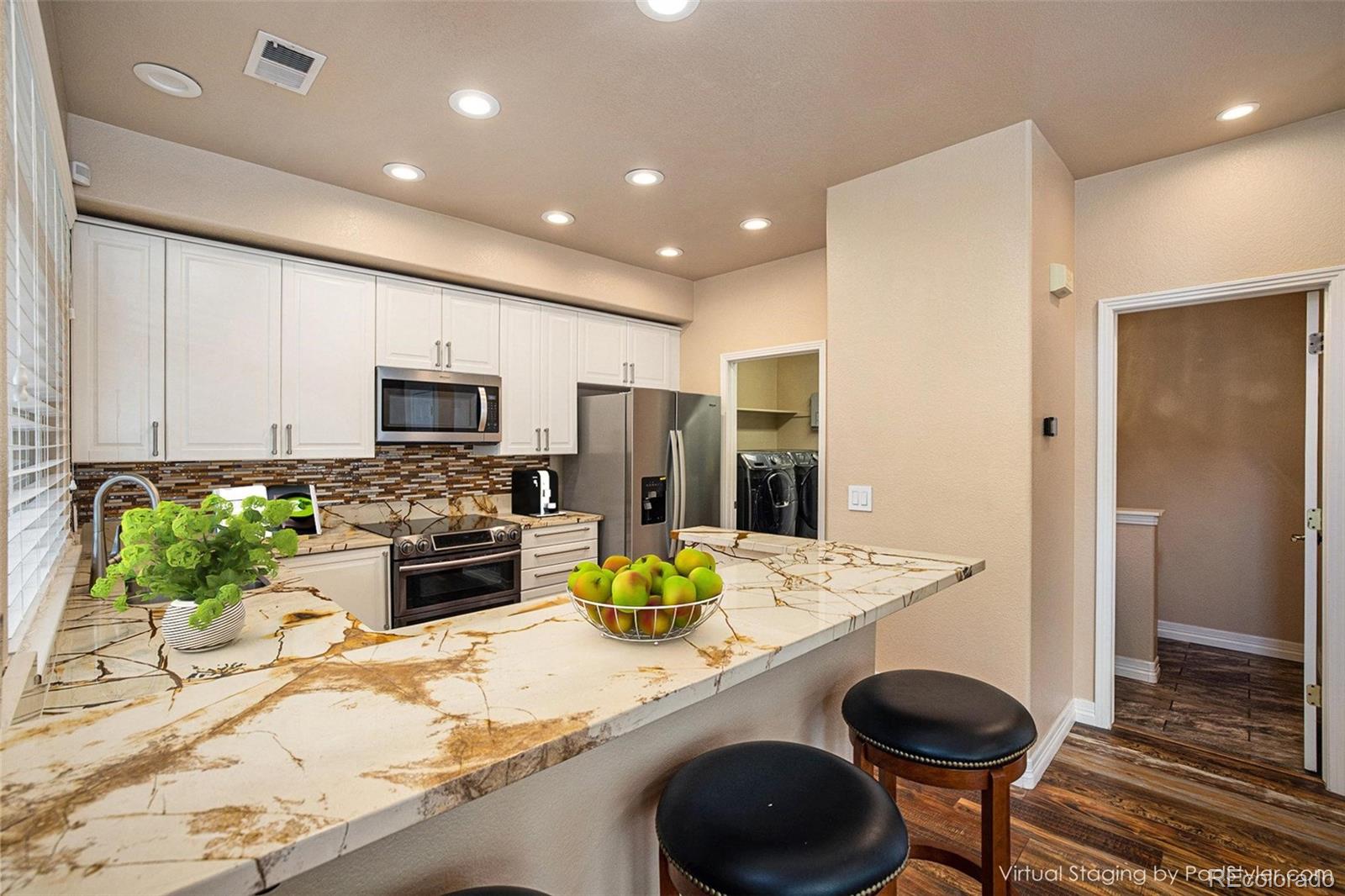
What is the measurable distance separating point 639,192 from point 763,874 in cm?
288

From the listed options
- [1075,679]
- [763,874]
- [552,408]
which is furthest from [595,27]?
[1075,679]

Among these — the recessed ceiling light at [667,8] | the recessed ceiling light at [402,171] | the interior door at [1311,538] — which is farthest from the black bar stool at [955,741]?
the recessed ceiling light at [402,171]

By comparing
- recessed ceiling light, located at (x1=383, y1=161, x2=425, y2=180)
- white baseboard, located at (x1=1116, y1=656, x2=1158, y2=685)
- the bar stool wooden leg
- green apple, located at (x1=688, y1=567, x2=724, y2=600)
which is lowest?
white baseboard, located at (x1=1116, y1=656, x2=1158, y2=685)

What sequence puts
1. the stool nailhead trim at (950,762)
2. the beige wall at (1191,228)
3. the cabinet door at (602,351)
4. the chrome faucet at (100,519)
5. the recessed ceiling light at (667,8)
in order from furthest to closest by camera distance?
the cabinet door at (602,351) → the beige wall at (1191,228) → the recessed ceiling light at (667,8) → the chrome faucet at (100,519) → the stool nailhead trim at (950,762)

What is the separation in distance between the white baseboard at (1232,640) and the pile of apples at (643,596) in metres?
3.62

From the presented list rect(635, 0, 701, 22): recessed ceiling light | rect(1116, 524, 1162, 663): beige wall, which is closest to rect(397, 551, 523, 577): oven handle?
rect(635, 0, 701, 22): recessed ceiling light

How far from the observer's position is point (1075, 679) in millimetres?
2965

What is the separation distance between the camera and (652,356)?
459 cm

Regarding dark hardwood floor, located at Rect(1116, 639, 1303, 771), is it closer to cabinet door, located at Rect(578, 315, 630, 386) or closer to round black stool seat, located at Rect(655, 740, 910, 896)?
round black stool seat, located at Rect(655, 740, 910, 896)

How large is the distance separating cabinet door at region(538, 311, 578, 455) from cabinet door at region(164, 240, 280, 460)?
1445 millimetres

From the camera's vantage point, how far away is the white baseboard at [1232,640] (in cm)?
382

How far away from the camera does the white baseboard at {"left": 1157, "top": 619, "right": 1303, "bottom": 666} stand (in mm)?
3818

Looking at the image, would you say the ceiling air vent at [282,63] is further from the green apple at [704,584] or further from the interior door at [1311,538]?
the interior door at [1311,538]

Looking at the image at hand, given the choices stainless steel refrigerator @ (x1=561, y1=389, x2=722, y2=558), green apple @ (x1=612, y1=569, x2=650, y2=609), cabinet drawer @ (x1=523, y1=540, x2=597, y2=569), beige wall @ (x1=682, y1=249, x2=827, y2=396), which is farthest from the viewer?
beige wall @ (x1=682, y1=249, x2=827, y2=396)
